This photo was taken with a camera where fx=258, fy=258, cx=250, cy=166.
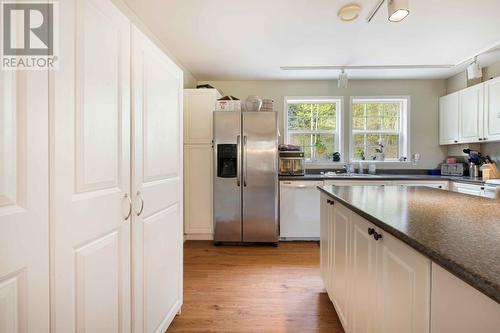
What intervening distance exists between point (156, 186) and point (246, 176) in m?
1.95

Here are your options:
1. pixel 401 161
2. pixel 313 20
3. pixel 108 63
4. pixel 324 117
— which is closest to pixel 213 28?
pixel 313 20

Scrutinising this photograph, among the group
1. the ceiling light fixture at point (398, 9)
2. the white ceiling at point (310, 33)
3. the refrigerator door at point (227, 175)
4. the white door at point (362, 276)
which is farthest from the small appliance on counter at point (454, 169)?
the white door at point (362, 276)

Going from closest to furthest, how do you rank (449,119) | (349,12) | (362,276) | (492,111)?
(362,276) → (349,12) → (492,111) → (449,119)

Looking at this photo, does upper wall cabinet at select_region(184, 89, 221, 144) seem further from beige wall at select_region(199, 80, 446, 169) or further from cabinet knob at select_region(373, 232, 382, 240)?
cabinet knob at select_region(373, 232, 382, 240)

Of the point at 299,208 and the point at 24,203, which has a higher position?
the point at 24,203

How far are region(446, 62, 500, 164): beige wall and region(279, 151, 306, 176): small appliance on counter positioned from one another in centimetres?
255

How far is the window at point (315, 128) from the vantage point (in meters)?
4.23

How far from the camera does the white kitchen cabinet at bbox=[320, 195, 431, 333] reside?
812 millimetres

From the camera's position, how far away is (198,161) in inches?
139

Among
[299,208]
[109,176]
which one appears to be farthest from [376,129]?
[109,176]

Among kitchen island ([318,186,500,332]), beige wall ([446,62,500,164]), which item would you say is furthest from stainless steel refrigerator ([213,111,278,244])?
beige wall ([446,62,500,164])

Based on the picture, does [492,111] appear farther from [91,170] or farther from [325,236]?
[91,170]

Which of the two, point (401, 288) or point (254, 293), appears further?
point (254, 293)

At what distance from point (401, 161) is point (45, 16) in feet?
14.9
